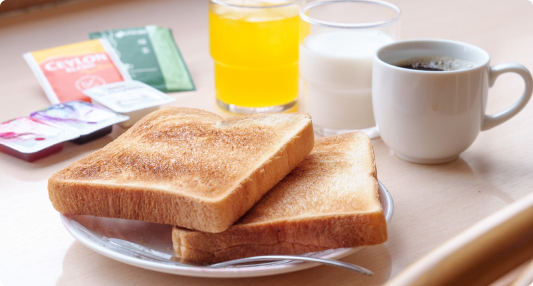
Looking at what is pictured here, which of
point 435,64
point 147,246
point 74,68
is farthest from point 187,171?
point 74,68

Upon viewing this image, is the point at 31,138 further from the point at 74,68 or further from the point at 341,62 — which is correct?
the point at 341,62

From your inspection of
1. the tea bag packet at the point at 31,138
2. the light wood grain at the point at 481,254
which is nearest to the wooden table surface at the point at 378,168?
the tea bag packet at the point at 31,138

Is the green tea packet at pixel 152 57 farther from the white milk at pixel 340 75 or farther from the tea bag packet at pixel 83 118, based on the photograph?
the white milk at pixel 340 75

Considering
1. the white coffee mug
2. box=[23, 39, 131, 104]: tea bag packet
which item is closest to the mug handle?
the white coffee mug

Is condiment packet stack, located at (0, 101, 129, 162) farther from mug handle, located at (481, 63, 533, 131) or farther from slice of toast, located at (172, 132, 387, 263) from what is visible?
mug handle, located at (481, 63, 533, 131)

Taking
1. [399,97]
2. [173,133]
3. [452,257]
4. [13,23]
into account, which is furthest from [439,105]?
[13,23]

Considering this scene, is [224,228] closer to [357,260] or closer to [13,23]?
[357,260]

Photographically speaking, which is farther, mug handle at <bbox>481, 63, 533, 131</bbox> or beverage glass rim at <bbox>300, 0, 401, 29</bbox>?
beverage glass rim at <bbox>300, 0, 401, 29</bbox>
